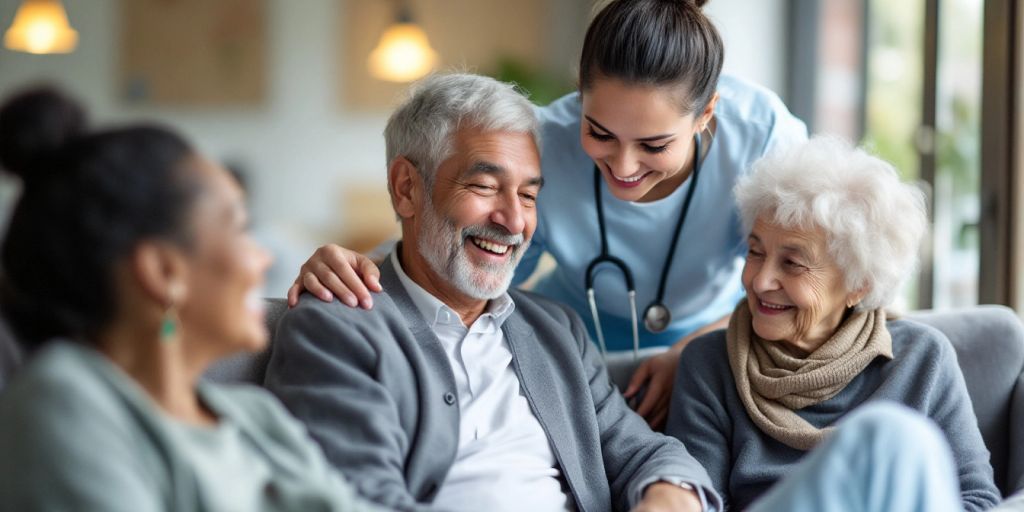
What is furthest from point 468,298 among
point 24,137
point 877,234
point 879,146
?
point 879,146

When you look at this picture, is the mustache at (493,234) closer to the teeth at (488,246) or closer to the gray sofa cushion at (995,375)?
the teeth at (488,246)

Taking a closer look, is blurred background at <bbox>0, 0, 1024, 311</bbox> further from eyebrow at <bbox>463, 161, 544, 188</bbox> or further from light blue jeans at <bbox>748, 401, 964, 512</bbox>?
light blue jeans at <bbox>748, 401, 964, 512</bbox>

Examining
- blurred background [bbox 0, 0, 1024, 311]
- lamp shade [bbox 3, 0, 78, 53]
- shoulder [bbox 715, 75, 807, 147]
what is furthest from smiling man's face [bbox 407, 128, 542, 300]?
blurred background [bbox 0, 0, 1024, 311]

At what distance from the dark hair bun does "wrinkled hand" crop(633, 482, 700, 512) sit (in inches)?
44.7

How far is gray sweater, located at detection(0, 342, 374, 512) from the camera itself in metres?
1.24

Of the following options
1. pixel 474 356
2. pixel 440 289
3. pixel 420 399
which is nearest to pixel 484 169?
pixel 440 289

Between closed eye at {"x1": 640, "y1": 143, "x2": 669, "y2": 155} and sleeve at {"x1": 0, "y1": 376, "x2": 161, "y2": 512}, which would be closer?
sleeve at {"x1": 0, "y1": 376, "x2": 161, "y2": 512}

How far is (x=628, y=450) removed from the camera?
86.9 inches

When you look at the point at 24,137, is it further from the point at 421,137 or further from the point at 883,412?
the point at 883,412

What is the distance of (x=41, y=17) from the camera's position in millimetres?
4488

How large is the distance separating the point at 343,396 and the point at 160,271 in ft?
1.82

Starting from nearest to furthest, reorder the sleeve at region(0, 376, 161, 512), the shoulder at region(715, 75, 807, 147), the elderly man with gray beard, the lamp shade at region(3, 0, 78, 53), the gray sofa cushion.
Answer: the sleeve at region(0, 376, 161, 512) < the elderly man with gray beard < the gray sofa cushion < the shoulder at region(715, 75, 807, 147) < the lamp shade at region(3, 0, 78, 53)

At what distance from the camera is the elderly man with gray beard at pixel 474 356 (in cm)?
196

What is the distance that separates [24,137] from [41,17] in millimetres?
3458
